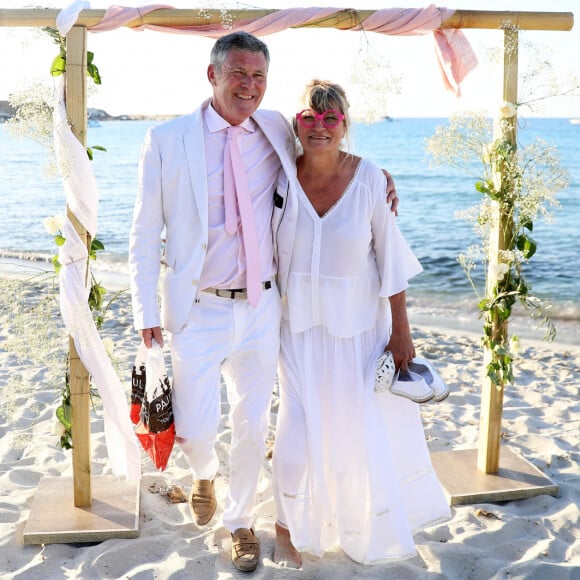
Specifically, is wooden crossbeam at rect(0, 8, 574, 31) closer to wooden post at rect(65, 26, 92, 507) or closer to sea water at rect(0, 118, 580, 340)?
wooden post at rect(65, 26, 92, 507)

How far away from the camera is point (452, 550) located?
3537 mm

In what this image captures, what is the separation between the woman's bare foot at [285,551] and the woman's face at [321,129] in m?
1.78

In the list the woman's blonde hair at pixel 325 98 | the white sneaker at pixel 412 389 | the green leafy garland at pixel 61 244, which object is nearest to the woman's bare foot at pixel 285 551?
the white sneaker at pixel 412 389

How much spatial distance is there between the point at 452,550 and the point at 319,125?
2.07 m

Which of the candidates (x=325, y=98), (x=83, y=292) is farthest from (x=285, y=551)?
(x=325, y=98)

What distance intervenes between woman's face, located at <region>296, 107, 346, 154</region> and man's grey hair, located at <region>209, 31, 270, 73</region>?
0.32 meters

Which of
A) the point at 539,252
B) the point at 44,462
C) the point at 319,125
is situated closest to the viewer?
the point at 319,125

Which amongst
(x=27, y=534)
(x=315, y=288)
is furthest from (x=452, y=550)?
(x=27, y=534)

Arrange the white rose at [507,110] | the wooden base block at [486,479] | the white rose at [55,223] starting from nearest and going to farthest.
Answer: the white rose at [55,223]
the white rose at [507,110]
the wooden base block at [486,479]

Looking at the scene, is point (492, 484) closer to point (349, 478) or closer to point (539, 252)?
point (349, 478)

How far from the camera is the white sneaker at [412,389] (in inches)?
134

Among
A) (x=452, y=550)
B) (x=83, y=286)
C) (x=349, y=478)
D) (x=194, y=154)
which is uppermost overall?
(x=194, y=154)

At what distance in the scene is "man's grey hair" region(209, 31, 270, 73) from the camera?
130 inches

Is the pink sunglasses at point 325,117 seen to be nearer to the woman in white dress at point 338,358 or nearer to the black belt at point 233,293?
the woman in white dress at point 338,358
